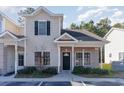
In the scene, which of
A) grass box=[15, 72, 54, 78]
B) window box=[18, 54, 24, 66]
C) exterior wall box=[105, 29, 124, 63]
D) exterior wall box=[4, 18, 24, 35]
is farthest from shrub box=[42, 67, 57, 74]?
exterior wall box=[105, 29, 124, 63]

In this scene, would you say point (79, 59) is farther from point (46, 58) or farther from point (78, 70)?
point (46, 58)

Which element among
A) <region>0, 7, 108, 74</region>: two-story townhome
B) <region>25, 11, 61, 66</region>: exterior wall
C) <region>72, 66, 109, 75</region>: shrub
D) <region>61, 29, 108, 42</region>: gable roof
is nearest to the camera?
<region>72, 66, 109, 75</region>: shrub

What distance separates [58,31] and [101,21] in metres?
25.8

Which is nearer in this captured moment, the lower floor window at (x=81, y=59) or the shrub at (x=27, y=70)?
the shrub at (x=27, y=70)

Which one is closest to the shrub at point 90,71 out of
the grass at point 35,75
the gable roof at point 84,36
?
the grass at point 35,75

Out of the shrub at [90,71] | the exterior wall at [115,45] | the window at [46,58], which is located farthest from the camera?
the exterior wall at [115,45]

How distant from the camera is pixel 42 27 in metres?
30.2

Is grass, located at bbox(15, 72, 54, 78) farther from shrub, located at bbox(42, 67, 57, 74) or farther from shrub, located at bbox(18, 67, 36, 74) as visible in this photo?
shrub, located at bbox(18, 67, 36, 74)

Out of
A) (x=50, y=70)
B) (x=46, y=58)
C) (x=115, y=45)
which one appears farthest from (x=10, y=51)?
(x=115, y=45)

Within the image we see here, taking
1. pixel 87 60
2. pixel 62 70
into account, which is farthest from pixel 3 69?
pixel 87 60

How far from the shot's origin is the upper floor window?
3028 centimetres

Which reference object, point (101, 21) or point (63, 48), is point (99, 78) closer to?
point (63, 48)

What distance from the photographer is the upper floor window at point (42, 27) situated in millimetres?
30281

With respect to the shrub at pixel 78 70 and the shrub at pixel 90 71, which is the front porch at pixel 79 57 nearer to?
the shrub at pixel 78 70
